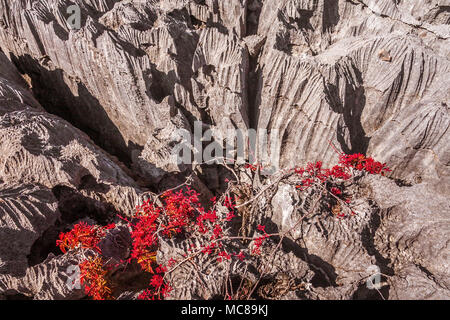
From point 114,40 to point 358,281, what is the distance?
820cm

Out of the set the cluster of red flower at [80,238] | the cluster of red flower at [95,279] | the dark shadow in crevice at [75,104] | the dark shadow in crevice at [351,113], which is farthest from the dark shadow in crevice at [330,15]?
the cluster of red flower at [95,279]

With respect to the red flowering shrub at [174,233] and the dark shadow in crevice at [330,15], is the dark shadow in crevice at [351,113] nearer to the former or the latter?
the red flowering shrub at [174,233]

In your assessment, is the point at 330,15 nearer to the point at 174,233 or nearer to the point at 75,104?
the point at 174,233

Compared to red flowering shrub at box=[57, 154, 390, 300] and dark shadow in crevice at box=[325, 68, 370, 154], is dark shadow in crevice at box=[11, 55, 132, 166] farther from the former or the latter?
dark shadow in crevice at box=[325, 68, 370, 154]

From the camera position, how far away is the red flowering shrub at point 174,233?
4766mm

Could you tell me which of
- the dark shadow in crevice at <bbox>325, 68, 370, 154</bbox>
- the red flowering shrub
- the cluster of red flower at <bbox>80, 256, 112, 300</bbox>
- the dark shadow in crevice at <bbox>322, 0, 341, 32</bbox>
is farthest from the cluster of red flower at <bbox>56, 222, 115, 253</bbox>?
the dark shadow in crevice at <bbox>322, 0, 341, 32</bbox>

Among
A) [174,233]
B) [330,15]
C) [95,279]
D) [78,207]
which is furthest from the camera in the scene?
[330,15]

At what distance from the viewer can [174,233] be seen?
5.32 metres

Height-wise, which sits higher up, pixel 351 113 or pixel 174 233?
pixel 351 113

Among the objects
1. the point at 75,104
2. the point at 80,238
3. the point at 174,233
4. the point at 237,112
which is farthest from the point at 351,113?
the point at 75,104

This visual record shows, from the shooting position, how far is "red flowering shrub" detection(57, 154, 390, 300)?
15.6 feet

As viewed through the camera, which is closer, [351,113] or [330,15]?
[351,113]

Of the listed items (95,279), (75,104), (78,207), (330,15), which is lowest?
(95,279)

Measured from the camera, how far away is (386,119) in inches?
312
